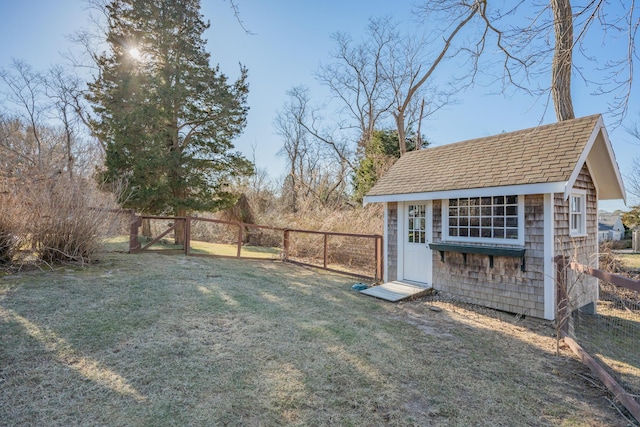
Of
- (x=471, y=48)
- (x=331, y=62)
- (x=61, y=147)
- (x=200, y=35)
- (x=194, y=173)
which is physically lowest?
(x=194, y=173)

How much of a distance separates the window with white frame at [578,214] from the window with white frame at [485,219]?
112cm

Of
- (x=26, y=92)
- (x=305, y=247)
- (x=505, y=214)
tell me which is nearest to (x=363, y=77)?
(x=305, y=247)

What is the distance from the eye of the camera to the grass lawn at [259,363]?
2.53 meters

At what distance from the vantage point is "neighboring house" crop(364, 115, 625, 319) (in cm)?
546

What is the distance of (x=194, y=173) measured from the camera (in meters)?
12.9

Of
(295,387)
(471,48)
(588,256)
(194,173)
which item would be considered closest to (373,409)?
(295,387)

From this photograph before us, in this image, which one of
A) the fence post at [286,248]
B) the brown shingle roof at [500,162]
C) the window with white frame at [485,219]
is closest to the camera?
the brown shingle roof at [500,162]

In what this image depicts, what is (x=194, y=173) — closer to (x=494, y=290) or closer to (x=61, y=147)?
(x=61, y=147)

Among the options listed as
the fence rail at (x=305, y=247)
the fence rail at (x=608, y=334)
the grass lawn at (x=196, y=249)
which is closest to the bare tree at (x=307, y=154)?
the fence rail at (x=305, y=247)

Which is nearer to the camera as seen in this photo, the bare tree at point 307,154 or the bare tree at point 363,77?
the bare tree at point 363,77

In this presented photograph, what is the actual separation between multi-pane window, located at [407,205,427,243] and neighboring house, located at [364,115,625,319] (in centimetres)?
2

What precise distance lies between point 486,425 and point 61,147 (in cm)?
2107

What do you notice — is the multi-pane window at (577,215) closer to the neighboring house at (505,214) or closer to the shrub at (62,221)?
the neighboring house at (505,214)

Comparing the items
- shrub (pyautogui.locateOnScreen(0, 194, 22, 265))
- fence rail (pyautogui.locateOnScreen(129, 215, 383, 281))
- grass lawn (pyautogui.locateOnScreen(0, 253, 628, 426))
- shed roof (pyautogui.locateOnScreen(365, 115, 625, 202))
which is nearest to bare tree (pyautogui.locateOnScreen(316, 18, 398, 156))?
fence rail (pyautogui.locateOnScreen(129, 215, 383, 281))
